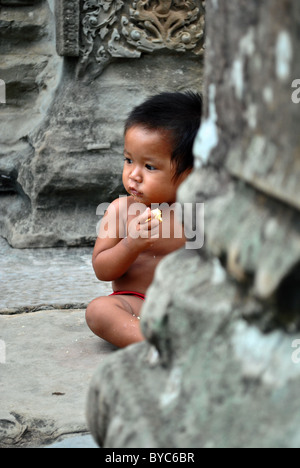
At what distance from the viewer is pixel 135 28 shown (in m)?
2.79

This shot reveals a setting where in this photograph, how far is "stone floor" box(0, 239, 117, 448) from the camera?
1.48 metres

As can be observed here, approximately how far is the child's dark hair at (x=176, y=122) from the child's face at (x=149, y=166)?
0.02m

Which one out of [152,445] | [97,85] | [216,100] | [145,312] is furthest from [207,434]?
[97,85]

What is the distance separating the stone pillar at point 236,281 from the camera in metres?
0.64

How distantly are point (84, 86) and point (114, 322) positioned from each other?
1.29 metres

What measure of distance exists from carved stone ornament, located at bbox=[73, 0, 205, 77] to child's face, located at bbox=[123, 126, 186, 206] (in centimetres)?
100

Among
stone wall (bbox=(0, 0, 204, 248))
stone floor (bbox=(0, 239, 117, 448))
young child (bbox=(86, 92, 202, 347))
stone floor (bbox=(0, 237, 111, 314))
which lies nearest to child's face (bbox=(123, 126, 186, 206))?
young child (bbox=(86, 92, 202, 347))

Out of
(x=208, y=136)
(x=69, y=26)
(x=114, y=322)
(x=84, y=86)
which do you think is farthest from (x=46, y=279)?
(x=208, y=136)

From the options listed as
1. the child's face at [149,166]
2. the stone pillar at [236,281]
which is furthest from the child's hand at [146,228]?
the stone pillar at [236,281]

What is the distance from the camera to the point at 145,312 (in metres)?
0.83

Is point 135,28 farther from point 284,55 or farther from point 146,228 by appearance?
point 284,55

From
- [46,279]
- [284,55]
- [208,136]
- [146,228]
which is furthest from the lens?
[46,279]

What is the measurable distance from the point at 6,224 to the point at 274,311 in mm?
2453

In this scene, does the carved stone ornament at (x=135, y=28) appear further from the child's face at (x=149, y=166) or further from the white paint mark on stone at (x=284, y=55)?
the white paint mark on stone at (x=284, y=55)
